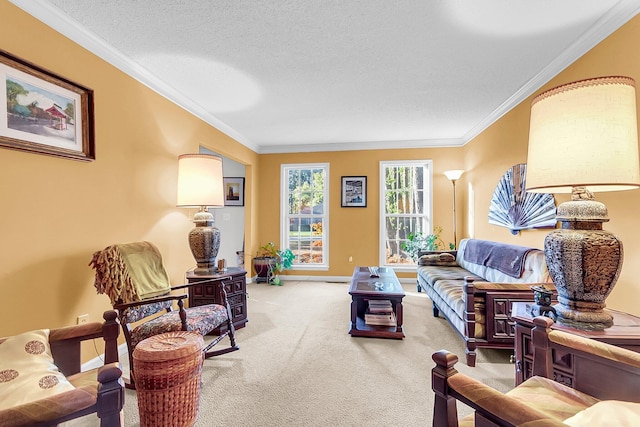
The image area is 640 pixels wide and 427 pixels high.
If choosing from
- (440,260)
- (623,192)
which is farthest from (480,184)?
(623,192)

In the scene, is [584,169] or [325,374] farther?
[325,374]

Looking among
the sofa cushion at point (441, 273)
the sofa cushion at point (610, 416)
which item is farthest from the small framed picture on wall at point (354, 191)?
the sofa cushion at point (610, 416)

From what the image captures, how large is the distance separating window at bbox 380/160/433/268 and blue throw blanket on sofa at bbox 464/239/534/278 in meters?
1.40

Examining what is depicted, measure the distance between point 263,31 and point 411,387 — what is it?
2.83 m

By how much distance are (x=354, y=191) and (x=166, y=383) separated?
14.0 ft

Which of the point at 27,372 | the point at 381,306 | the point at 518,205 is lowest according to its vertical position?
the point at 381,306

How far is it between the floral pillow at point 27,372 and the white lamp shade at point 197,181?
5.46 ft

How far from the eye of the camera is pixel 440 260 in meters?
4.12

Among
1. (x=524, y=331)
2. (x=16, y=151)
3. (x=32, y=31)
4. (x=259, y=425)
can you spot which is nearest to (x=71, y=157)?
(x=16, y=151)

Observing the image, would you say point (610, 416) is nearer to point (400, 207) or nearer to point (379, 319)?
point (379, 319)

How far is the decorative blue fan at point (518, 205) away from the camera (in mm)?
2670

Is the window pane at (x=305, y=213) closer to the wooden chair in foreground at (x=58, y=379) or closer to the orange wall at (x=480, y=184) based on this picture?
the orange wall at (x=480, y=184)

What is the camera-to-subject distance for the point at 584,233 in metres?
1.28

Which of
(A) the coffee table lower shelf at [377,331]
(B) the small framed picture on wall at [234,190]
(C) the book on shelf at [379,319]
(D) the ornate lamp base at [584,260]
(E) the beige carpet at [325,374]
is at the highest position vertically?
(B) the small framed picture on wall at [234,190]
